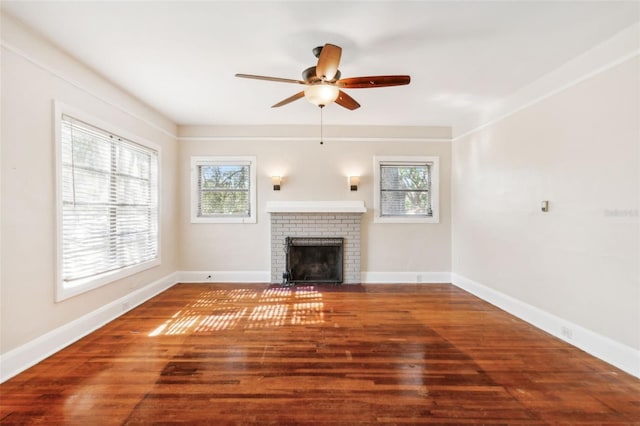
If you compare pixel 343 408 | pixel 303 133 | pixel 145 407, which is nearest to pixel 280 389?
pixel 343 408

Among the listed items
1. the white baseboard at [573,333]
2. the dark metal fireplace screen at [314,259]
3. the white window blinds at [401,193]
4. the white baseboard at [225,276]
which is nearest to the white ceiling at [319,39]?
the white window blinds at [401,193]

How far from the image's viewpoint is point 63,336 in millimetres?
2559

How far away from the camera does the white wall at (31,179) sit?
6.82 feet

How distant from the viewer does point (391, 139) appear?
190 inches

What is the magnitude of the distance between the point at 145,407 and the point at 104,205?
2.29 meters

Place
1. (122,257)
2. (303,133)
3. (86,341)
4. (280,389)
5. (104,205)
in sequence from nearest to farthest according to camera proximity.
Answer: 1. (280,389)
2. (86,341)
3. (104,205)
4. (122,257)
5. (303,133)

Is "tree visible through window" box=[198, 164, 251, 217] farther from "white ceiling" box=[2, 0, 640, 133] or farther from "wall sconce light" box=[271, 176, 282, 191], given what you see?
"white ceiling" box=[2, 0, 640, 133]

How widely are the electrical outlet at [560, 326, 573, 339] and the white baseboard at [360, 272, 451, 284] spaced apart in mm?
Answer: 2062

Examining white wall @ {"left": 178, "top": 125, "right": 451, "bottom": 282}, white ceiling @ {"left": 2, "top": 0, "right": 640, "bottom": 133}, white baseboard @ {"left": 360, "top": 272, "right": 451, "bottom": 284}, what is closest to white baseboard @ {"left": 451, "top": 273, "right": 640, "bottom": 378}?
white baseboard @ {"left": 360, "top": 272, "right": 451, "bottom": 284}

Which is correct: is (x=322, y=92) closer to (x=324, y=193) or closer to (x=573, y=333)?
(x=324, y=193)

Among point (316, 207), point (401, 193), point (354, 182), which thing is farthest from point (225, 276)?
point (401, 193)

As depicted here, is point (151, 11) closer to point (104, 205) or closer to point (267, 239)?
point (104, 205)

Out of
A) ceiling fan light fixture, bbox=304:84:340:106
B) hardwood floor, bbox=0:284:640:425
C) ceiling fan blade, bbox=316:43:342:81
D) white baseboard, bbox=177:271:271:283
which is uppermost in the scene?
ceiling fan blade, bbox=316:43:342:81

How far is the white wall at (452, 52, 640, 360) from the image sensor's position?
2213 millimetres
